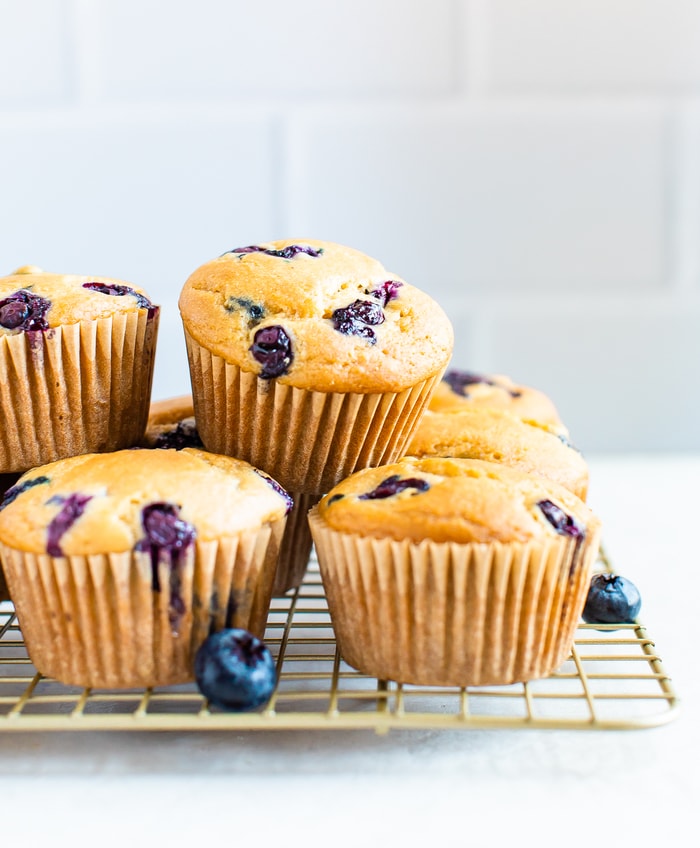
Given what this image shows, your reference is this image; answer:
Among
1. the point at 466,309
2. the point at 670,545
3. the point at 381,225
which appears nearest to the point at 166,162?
the point at 381,225

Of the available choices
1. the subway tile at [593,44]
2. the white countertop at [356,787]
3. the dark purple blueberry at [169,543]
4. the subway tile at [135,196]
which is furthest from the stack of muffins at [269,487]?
the subway tile at [593,44]

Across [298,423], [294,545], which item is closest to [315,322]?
[298,423]

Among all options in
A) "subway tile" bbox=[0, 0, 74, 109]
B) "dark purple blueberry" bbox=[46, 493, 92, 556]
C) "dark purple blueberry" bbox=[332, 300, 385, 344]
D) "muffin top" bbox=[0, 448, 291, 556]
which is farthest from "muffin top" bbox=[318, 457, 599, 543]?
"subway tile" bbox=[0, 0, 74, 109]

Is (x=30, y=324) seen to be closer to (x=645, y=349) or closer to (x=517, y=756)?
(x=517, y=756)

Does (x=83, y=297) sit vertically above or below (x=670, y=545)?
above

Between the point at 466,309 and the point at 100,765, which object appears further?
the point at 466,309

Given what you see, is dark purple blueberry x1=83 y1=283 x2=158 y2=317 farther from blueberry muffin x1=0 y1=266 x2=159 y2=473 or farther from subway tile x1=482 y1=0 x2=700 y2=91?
subway tile x1=482 y1=0 x2=700 y2=91

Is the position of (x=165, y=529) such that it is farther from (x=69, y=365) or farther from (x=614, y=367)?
(x=614, y=367)
